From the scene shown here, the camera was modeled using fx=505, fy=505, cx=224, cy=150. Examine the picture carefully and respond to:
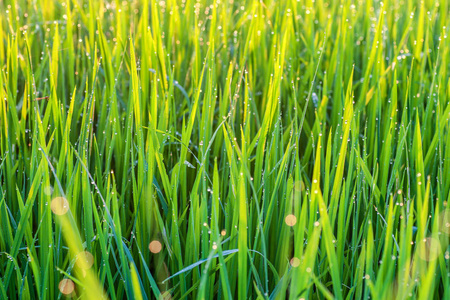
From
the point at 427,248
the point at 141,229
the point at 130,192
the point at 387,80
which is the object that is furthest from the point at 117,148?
the point at 387,80

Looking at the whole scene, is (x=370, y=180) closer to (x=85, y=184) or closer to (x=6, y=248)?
(x=85, y=184)

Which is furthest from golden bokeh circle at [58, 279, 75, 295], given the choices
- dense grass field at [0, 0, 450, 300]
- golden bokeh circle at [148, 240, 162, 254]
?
golden bokeh circle at [148, 240, 162, 254]

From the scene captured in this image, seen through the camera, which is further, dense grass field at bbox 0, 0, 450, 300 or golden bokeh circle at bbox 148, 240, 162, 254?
golden bokeh circle at bbox 148, 240, 162, 254

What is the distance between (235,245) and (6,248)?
17.3 inches

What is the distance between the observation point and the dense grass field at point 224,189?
32.4 inches

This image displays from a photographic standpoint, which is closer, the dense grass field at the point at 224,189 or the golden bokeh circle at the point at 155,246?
the dense grass field at the point at 224,189

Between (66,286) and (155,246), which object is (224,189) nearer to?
(155,246)

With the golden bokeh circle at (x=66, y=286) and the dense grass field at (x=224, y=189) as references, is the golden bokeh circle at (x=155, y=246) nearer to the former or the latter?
the dense grass field at (x=224, y=189)

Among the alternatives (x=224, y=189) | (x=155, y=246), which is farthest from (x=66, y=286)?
(x=224, y=189)

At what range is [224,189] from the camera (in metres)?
1.07

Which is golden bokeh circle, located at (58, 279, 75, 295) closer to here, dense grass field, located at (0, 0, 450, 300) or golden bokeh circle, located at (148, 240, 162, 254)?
dense grass field, located at (0, 0, 450, 300)

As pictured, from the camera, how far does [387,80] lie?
146 cm

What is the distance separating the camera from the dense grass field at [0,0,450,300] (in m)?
0.82

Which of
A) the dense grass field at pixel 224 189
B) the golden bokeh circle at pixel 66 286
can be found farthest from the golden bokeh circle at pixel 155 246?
the golden bokeh circle at pixel 66 286
